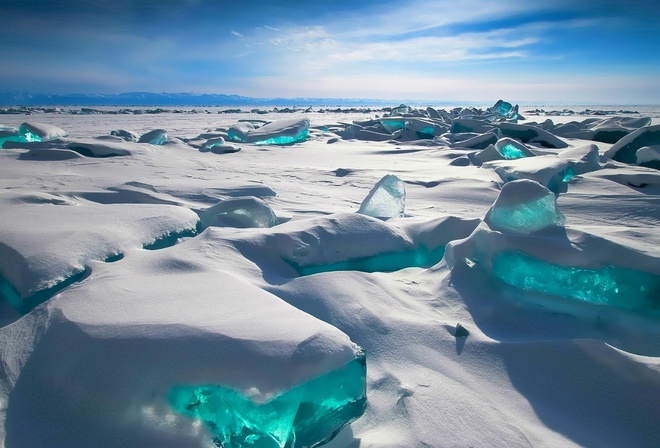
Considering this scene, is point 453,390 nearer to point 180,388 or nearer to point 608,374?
point 608,374

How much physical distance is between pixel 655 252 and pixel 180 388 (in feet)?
4.76

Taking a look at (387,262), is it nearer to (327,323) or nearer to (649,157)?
(327,323)

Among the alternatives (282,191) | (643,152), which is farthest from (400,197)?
(643,152)

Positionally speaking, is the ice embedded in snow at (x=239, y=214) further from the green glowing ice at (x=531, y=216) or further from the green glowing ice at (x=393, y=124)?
the green glowing ice at (x=393, y=124)

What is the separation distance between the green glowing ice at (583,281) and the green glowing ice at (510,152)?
2844 mm

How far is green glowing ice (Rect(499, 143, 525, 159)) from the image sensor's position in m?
3.90

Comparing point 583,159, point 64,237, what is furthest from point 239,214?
point 583,159

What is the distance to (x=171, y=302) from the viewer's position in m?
0.99

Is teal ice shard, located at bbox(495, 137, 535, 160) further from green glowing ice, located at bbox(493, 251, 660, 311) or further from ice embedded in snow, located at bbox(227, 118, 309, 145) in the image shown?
ice embedded in snow, located at bbox(227, 118, 309, 145)

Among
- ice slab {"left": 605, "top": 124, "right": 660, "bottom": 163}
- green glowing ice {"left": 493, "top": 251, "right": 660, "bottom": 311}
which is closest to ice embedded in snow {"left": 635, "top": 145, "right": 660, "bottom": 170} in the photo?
ice slab {"left": 605, "top": 124, "right": 660, "bottom": 163}

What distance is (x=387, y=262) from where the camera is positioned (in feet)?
5.11

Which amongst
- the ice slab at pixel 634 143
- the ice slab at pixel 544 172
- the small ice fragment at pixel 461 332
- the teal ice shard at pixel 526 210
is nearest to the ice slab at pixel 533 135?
the ice slab at pixel 634 143

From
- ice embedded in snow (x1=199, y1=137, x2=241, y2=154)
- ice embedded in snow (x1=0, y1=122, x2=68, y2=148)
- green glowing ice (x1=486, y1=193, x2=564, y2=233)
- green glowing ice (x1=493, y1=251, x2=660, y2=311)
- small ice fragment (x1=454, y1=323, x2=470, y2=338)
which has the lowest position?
small ice fragment (x1=454, y1=323, x2=470, y2=338)

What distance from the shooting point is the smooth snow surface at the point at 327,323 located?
0.77 m
